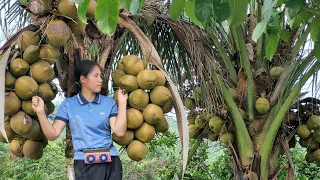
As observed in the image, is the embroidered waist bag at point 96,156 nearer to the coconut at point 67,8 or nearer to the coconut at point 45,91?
the coconut at point 45,91

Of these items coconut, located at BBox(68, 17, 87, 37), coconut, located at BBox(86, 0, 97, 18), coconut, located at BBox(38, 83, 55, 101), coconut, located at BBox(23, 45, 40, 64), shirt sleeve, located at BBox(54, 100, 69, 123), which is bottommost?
shirt sleeve, located at BBox(54, 100, 69, 123)

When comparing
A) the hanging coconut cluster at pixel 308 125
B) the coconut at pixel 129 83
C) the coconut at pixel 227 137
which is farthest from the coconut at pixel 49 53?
the hanging coconut cluster at pixel 308 125

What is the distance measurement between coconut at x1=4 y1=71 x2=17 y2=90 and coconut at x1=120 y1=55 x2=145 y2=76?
0.48 meters

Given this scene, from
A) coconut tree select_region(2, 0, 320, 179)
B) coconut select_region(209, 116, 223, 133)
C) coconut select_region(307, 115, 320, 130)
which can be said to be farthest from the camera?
coconut select_region(307, 115, 320, 130)

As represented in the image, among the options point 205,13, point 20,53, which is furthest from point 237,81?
point 205,13

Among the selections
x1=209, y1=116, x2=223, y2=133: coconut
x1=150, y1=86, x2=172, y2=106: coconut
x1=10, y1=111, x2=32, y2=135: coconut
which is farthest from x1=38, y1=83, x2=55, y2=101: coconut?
x1=209, y1=116, x2=223, y2=133: coconut

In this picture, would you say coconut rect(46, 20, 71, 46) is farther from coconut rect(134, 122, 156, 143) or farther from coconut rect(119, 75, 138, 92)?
coconut rect(134, 122, 156, 143)

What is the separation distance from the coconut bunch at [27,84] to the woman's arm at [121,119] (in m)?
0.30

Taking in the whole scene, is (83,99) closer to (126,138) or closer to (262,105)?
(126,138)

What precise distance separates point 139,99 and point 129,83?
9cm

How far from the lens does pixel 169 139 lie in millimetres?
4590

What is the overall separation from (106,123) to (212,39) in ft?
3.48

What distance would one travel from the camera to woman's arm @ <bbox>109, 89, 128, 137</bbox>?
6.97 feet

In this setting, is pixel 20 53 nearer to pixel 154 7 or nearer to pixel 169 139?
pixel 154 7
